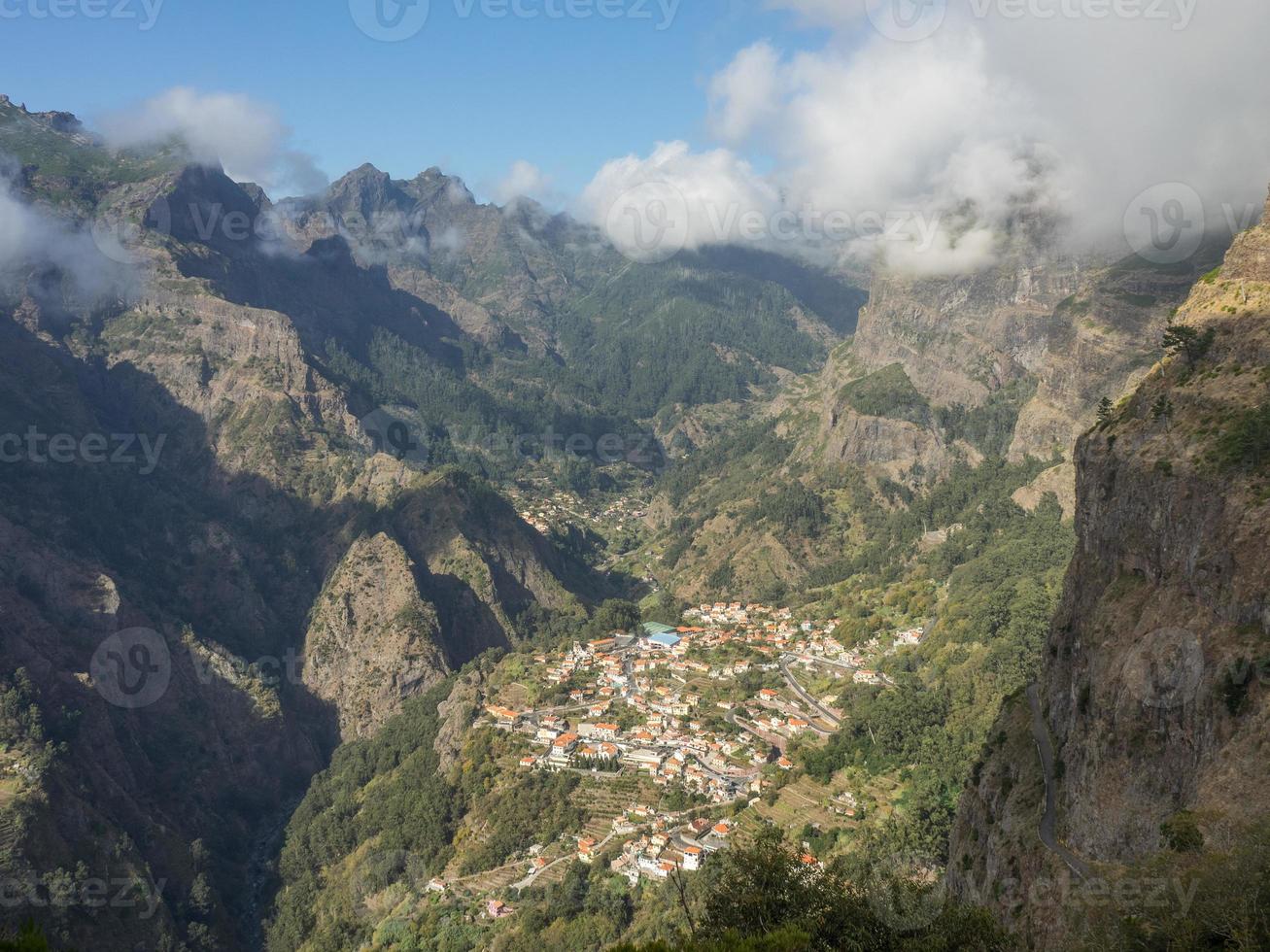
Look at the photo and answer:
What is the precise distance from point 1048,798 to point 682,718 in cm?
5155

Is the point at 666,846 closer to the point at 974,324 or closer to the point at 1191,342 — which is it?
the point at 1191,342

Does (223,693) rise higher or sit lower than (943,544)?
lower

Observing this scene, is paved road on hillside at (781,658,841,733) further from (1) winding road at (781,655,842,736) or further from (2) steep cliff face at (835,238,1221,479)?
(2) steep cliff face at (835,238,1221,479)

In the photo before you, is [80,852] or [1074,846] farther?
[80,852]

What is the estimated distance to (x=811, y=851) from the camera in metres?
59.5

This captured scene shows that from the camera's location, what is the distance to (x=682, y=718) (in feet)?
285

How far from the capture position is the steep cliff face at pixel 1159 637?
29.4 meters

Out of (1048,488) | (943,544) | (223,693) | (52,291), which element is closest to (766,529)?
(943,544)

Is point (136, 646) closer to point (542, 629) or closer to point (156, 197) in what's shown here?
point (542, 629)

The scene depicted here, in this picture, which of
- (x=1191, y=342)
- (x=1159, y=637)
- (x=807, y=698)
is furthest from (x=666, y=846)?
(x=1191, y=342)

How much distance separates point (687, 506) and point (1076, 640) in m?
149

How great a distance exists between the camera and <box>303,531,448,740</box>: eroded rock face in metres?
115

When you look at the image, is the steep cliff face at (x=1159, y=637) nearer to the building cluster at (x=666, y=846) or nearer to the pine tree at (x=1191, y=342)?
the pine tree at (x=1191, y=342)

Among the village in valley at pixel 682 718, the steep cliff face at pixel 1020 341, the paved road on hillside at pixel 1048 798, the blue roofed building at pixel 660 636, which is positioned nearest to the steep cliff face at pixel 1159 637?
the paved road on hillside at pixel 1048 798
